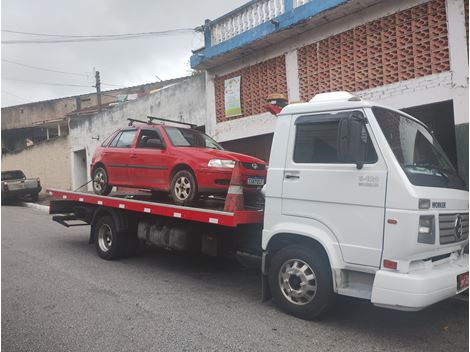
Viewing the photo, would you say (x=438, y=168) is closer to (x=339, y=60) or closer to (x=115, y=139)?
(x=339, y=60)

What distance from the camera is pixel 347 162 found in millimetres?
3951

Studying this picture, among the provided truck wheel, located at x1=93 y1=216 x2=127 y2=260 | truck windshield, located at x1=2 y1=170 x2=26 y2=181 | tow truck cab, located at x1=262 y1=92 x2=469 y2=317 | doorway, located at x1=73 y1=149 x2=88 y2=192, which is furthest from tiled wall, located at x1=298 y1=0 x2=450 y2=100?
truck windshield, located at x1=2 y1=170 x2=26 y2=181

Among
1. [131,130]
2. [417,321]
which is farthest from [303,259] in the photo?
[131,130]

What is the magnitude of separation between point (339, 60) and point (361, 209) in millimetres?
5404

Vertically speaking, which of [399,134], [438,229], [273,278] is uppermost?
[399,134]

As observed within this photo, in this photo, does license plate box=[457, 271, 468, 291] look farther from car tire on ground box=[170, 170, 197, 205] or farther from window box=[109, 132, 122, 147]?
window box=[109, 132, 122, 147]

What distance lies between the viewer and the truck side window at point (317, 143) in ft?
13.5

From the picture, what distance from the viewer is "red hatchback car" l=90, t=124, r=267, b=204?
5727 mm

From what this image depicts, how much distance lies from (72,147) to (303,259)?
19.2 metres

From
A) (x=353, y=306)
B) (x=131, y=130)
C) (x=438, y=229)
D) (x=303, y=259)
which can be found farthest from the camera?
(x=131, y=130)

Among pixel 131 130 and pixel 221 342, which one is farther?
pixel 131 130

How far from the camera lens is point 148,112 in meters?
15.1

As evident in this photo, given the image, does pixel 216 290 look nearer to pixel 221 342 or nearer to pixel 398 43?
pixel 221 342

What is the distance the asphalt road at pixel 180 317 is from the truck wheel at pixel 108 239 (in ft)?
1.31
